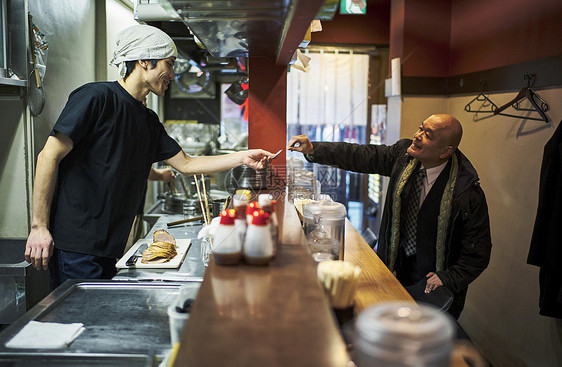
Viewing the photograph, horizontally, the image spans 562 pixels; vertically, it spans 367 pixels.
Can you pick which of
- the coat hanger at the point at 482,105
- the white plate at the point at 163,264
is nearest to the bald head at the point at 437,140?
the coat hanger at the point at 482,105

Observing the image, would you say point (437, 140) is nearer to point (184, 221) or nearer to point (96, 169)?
point (184, 221)

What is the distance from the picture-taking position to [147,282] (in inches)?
72.1

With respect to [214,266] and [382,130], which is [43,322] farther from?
[382,130]

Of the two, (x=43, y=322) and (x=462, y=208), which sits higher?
(x=462, y=208)

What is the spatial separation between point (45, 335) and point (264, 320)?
2.51ft

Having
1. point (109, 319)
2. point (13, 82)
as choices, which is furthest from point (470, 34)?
point (109, 319)

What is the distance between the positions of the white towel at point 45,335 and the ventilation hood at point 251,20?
99 cm

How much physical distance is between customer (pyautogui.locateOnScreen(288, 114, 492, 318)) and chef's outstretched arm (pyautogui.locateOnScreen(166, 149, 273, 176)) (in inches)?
14.4

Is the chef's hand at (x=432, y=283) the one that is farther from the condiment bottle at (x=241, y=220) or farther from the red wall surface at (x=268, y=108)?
the condiment bottle at (x=241, y=220)

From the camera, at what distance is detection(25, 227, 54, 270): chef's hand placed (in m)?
2.01

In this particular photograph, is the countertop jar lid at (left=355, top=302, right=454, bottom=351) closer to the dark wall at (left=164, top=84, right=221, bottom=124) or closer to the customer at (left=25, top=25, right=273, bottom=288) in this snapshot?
the customer at (left=25, top=25, right=273, bottom=288)

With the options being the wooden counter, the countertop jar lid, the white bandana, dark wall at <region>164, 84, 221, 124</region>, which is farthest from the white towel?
dark wall at <region>164, 84, 221, 124</region>

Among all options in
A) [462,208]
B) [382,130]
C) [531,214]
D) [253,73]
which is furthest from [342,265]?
[382,130]

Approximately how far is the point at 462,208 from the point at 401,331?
1.99 m
